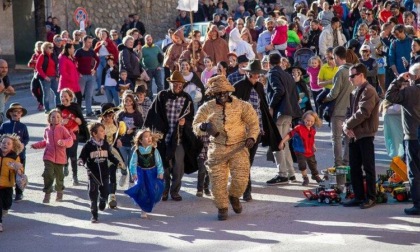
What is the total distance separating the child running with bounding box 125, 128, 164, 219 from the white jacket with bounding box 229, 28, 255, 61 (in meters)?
9.72

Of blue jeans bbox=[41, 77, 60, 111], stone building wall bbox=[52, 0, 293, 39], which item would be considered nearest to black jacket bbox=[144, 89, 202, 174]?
blue jeans bbox=[41, 77, 60, 111]

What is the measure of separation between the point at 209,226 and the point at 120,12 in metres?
28.8

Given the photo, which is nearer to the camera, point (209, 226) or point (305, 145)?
point (209, 226)

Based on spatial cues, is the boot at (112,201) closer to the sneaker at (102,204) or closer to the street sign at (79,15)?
the sneaker at (102,204)

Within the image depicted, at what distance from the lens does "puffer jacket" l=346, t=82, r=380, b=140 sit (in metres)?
14.3

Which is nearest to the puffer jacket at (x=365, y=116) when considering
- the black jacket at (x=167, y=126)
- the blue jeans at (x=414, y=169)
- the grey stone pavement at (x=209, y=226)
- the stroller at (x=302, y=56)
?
the blue jeans at (x=414, y=169)

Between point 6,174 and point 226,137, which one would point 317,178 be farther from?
point 6,174

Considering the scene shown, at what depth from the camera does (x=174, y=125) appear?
15727mm

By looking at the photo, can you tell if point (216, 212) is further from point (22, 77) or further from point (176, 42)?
point (22, 77)

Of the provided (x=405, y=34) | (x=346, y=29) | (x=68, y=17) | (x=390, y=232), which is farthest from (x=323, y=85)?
(x=68, y=17)

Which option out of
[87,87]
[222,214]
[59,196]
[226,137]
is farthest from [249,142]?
[87,87]

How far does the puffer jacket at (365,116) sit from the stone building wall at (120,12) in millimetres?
25320

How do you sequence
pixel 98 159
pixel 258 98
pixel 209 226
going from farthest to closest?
pixel 258 98
pixel 98 159
pixel 209 226

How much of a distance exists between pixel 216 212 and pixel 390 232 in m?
2.58
